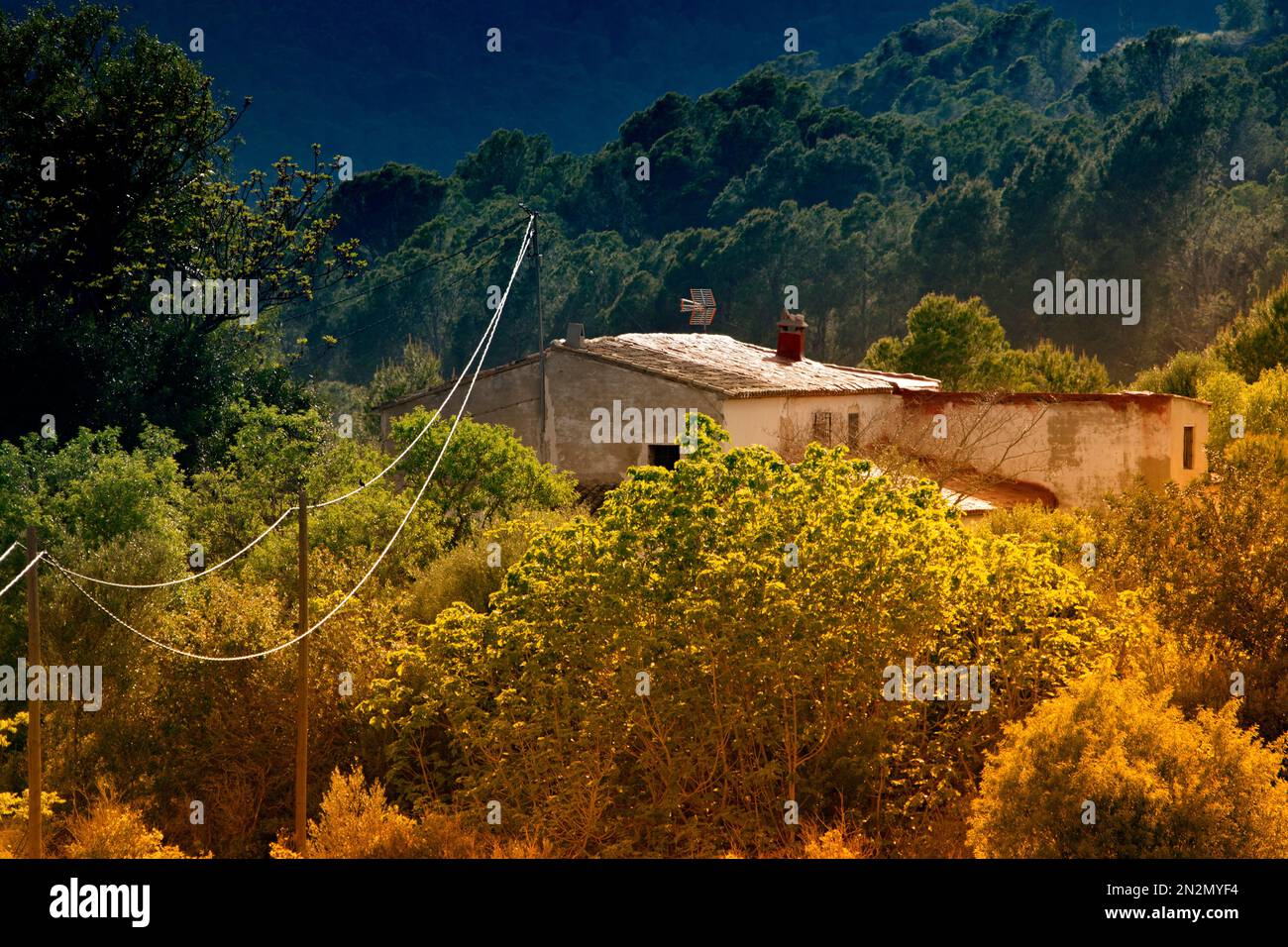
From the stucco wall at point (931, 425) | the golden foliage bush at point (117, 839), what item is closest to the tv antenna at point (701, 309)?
the stucco wall at point (931, 425)

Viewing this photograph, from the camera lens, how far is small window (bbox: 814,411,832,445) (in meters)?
36.2

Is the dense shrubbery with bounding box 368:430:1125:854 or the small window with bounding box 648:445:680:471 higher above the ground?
the small window with bounding box 648:445:680:471

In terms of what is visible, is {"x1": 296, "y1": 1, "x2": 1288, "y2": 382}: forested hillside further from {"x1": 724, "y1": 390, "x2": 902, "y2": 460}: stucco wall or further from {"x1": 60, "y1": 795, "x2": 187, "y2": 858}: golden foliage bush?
{"x1": 60, "y1": 795, "x2": 187, "y2": 858}: golden foliage bush

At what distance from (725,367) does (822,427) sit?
295 centimetres

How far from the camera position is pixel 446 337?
326 ft

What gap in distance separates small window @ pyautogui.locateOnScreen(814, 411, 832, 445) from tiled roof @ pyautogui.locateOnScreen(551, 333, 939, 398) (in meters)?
0.60

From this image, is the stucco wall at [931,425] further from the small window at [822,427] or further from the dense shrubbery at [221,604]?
the dense shrubbery at [221,604]

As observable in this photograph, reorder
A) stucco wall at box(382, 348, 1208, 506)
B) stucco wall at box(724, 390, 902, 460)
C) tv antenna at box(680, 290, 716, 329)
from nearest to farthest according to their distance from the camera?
1. stucco wall at box(724, 390, 902, 460)
2. stucco wall at box(382, 348, 1208, 506)
3. tv antenna at box(680, 290, 716, 329)

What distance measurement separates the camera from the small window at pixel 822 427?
119 feet

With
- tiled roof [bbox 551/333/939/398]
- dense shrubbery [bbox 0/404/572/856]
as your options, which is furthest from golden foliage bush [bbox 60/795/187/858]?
tiled roof [bbox 551/333/939/398]

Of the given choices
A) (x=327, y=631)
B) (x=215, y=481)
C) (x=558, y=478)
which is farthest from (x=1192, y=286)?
(x=327, y=631)

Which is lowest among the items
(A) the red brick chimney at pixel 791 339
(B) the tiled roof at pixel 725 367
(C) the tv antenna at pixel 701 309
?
(B) the tiled roof at pixel 725 367

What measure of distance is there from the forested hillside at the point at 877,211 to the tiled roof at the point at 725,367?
3419 cm

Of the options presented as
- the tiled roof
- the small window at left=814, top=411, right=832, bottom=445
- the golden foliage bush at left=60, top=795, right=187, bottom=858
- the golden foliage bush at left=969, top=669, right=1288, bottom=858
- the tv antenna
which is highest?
the tv antenna
